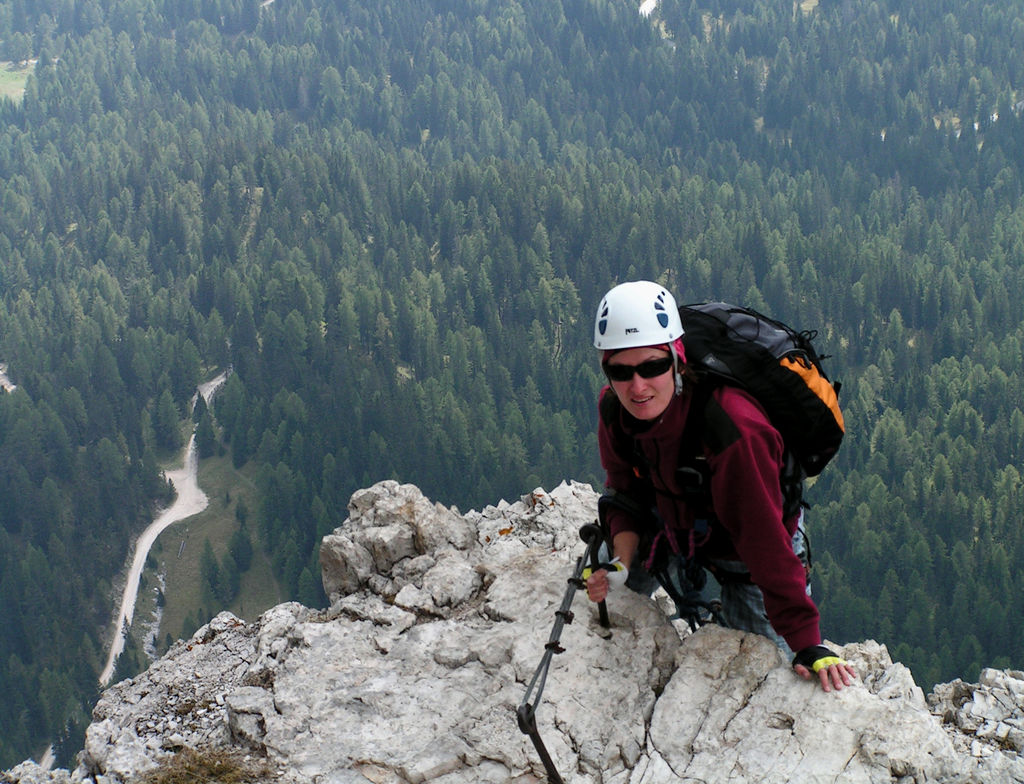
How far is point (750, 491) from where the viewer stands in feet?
32.8

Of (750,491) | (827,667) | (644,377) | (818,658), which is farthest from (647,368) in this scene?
(827,667)

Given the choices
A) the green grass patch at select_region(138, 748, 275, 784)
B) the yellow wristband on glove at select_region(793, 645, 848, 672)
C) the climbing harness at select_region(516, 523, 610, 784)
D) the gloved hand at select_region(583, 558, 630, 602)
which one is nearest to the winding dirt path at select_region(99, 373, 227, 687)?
the green grass patch at select_region(138, 748, 275, 784)

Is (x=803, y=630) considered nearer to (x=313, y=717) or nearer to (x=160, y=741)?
(x=313, y=717)

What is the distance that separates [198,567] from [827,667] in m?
134

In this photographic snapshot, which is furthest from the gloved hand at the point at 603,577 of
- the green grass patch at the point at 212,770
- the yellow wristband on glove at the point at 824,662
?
the green grass patch at the point at 212,770

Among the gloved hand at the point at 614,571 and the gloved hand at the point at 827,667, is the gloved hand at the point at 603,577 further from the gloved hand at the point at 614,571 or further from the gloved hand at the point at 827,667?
the gloved hand at the point at 827,667

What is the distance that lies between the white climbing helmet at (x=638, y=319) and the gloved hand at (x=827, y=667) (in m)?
3.14

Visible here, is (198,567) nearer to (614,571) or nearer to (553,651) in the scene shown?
(614,571)

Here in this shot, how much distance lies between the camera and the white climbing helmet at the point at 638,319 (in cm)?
1023

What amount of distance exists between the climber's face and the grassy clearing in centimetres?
12035

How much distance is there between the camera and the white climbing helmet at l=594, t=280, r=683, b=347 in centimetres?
1023

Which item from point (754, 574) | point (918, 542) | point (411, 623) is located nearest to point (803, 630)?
point (754, 574)

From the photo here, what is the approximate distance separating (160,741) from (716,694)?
5907 millimetres

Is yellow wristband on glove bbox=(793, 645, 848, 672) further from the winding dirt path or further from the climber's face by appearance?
the winding dirt path
